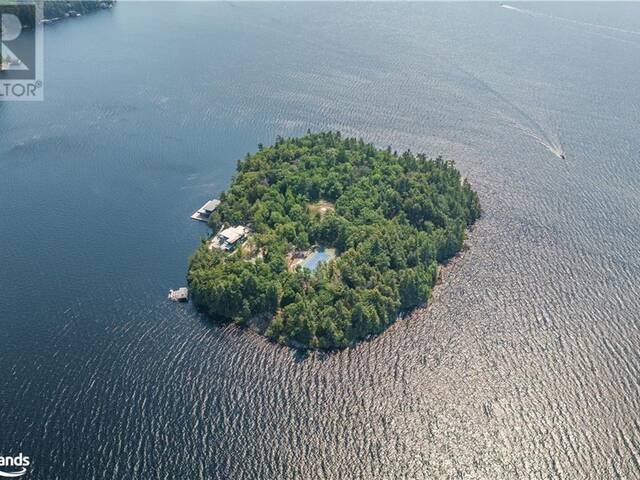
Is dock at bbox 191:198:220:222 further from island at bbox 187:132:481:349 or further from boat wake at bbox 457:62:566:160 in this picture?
boat wake at bbox 457:62:566:160

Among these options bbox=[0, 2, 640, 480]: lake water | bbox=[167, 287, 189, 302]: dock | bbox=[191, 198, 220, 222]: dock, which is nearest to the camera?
bbox=[0, 2, 640, 480]: lake water

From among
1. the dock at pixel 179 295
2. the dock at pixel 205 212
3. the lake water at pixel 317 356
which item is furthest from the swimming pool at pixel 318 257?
the dock at pixel 205 212

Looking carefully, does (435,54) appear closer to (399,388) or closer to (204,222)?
(204,222)

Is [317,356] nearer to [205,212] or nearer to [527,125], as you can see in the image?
[205,212]

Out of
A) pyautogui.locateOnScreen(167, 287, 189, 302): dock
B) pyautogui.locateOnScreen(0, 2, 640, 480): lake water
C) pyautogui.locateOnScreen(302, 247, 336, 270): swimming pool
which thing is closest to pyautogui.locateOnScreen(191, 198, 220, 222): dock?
pyautogui.locateOnScreen(0, 2, 640, 480): lake water

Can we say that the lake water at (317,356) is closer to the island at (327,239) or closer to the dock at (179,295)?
the dock at (179,295)

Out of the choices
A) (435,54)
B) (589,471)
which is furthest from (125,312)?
(435,54)

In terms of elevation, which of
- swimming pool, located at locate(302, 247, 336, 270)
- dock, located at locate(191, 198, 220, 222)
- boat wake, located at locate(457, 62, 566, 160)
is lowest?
dock, located at locate(191, 198, 220, 222)
